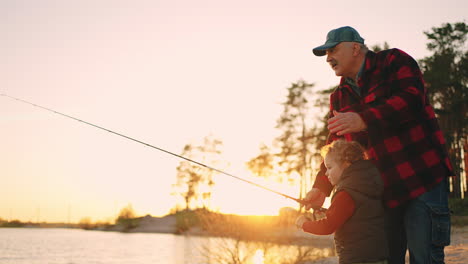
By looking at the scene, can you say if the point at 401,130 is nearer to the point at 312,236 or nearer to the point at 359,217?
the point at 359,217

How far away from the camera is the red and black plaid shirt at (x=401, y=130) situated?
2.24 m

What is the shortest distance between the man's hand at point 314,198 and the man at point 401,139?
0.50m

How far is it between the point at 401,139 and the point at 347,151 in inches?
11.0

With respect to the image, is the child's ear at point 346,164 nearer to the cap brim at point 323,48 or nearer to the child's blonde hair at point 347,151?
the child's blonde hair at point 347,151

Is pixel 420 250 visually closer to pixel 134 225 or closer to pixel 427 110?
pixel 427 110

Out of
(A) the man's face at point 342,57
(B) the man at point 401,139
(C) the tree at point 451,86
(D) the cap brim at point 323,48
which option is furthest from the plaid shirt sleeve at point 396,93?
(C) the tree at point 451,86

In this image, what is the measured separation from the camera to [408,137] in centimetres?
233

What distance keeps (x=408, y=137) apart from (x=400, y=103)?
0.68ft

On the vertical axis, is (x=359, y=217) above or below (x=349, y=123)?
below

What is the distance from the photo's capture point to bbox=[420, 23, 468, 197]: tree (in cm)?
2514

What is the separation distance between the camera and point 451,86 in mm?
25469

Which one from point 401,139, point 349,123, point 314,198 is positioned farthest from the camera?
point 314,198

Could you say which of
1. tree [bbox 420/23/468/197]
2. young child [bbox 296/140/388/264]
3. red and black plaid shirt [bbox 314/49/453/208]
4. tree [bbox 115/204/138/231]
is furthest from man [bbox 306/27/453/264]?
tree [bbox 115/204/138/231]

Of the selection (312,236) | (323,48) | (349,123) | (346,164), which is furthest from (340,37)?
(312,236)
